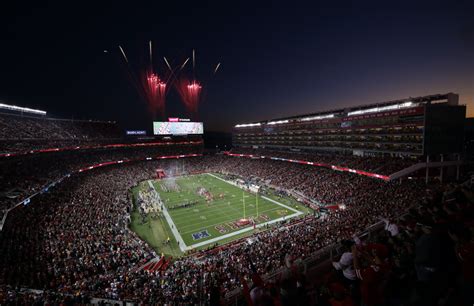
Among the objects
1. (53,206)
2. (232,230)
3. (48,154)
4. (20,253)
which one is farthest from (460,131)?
(48,154)

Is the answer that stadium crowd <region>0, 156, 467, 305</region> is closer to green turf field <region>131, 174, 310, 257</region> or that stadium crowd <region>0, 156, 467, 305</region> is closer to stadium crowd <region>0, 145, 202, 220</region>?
stadium crowd <region>0, 145, 202, 220</region>

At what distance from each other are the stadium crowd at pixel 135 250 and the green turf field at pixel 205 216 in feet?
8.10

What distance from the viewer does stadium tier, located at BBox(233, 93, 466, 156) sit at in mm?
31953

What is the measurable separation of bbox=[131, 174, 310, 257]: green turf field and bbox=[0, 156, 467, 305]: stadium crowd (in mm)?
2468

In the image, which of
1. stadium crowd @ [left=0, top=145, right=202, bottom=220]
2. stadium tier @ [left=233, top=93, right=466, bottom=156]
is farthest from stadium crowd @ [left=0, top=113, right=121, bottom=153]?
stadium tier @ [left=233, top=93, right=466, bottom=156]

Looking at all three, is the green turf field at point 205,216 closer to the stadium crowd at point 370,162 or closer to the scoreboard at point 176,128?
the stadium crowd at point 370,162

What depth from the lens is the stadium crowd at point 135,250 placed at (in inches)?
429

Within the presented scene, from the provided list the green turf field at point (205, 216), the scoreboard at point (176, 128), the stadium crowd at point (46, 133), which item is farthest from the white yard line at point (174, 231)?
the scoreboard at point (176, 128)

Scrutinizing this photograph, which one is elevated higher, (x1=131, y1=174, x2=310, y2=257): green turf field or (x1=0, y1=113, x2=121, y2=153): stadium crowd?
(x1=0, y1=113, x2=121, y2=153): stadium crowd

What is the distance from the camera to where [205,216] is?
28438 millimetres

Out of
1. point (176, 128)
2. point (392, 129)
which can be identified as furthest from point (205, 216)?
point (176, 128)

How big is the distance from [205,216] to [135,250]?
11289 mm

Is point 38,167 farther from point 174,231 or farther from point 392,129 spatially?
point 392,129

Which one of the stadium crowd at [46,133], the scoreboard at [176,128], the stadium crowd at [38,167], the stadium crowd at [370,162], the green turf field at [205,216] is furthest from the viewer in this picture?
the scoreboard at [176,128]
